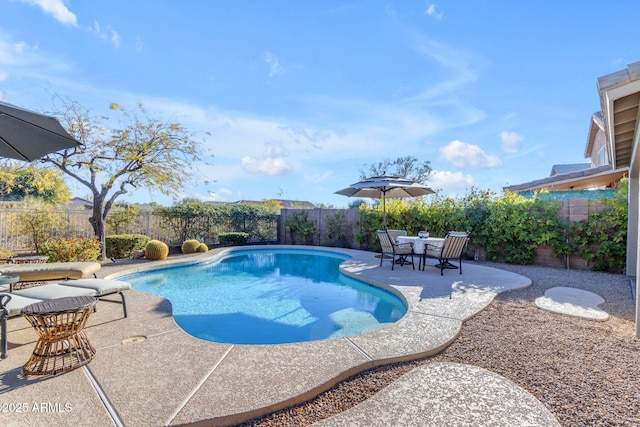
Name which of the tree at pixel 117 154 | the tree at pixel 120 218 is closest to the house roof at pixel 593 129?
the tree at pixel 117 154

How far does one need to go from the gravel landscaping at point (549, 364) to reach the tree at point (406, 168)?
21230 millimetres

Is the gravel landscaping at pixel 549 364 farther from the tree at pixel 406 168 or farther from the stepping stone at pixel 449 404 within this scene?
the tree at pixel 406 168

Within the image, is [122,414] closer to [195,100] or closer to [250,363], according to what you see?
[250,363]

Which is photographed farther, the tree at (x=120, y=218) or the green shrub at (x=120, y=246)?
the tree at (x=120, y=218)

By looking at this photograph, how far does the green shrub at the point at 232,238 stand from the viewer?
14414 mm

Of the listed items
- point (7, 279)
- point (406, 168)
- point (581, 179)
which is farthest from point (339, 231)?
point (406, 168)

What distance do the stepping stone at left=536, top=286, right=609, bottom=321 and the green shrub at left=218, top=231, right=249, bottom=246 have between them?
1178 cm

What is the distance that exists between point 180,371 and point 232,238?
39.5 feet

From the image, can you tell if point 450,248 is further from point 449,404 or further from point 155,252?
point 155,252

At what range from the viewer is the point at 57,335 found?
284 centimetres

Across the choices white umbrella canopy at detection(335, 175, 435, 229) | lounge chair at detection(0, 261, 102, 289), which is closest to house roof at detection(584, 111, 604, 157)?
white umbrella canopy at detection(335, 175, 435, 229)

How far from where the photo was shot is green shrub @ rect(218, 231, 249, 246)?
14.4m

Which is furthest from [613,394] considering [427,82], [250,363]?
[427,82]

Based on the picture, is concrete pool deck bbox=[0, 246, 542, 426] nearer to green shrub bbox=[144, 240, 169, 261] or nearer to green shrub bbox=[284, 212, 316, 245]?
green shrub bbox=[144, 240, 169, 261]
